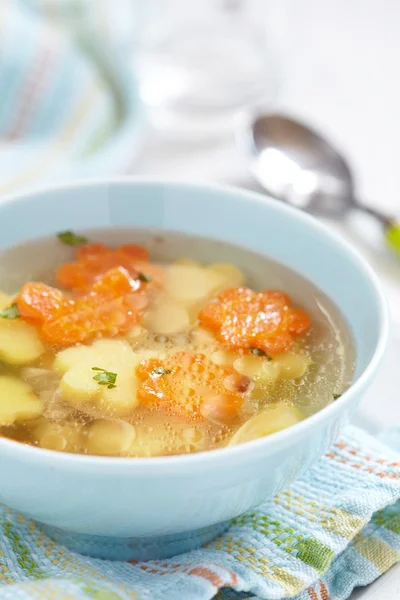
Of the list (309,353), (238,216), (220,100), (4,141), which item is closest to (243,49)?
(220,100)

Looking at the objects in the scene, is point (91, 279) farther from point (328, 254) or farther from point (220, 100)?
point (220, 100)

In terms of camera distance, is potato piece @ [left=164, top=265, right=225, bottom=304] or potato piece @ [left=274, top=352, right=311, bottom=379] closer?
potato piece @ [left=274, top=352, right=311, bottom=379]

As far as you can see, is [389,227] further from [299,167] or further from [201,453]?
[201,453]

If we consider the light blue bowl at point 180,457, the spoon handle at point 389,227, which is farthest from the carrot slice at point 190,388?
the spoon handle at point 389,227

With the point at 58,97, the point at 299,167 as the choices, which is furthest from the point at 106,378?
the point at 58,97

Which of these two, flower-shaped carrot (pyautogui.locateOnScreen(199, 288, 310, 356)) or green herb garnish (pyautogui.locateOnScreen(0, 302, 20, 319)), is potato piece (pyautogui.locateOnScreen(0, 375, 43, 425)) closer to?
green herb garnish (pyautogui.locateOnScreen(0, 302, 20, 319))

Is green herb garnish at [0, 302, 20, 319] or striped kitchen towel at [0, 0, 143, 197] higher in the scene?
green herb garnish at [0, 302, 20, 319]

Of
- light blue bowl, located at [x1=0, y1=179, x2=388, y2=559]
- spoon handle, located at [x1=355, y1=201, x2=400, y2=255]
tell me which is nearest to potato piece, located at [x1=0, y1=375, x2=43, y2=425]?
light blue bowl, located at [x1=0, y1=179, x2=388, y2=559]
